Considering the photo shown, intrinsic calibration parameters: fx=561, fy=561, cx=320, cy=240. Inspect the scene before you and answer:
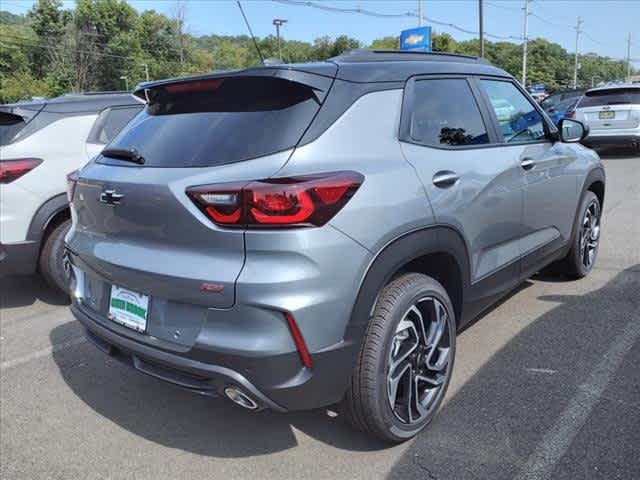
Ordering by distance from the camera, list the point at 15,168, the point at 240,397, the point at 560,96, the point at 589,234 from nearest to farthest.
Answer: the point at 240,397, the point at 15,168, the point at 589,234, the point at 560,96

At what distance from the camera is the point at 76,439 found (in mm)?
2809

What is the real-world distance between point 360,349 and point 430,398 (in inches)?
25.9

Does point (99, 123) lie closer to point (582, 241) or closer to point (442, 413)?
point (442, 413)

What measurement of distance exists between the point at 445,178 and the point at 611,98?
1150 cm

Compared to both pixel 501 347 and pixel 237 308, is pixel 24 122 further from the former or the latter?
pixel 501 347

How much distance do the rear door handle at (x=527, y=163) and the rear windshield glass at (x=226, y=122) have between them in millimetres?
1652

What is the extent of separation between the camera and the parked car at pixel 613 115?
38.9 feet

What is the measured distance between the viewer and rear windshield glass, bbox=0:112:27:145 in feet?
14.7

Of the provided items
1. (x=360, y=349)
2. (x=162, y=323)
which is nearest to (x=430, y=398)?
(x=360, y=349)

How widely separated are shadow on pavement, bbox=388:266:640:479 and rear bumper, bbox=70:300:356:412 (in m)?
0.57

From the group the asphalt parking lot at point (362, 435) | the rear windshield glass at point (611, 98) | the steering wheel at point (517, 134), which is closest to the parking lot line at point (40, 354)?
the asphalt parking lot at point (362, 435)

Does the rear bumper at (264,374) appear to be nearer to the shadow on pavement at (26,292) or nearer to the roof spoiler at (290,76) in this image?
the roof spoiler at (290,76)

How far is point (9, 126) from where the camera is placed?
4574mm

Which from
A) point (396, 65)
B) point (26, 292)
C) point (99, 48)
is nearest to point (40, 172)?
point (26, 292)
